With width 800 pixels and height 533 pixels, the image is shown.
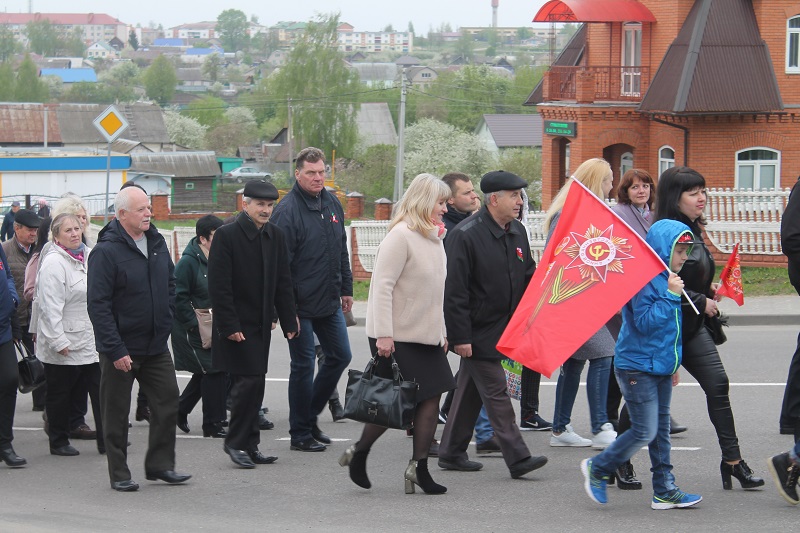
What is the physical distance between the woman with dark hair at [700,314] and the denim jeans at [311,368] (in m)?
2.79

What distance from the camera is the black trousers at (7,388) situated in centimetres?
830

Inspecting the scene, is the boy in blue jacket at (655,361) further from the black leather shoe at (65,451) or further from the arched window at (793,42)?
the arched window at (793,42)

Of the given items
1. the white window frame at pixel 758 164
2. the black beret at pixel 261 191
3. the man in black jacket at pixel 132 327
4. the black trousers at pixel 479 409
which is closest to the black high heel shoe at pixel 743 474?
the black trousers at pixel 479 409

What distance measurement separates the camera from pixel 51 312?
8570 millimetres

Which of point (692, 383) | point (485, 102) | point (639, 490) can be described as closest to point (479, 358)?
point (639, 490)

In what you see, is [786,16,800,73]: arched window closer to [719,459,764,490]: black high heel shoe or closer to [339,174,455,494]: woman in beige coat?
[719,459,764,490]: black high heel shoe

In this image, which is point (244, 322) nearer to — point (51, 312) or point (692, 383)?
point (51, 312)

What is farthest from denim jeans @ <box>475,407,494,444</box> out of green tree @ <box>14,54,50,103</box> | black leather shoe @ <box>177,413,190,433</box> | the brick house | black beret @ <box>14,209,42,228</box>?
green tree @ <box>14,54,50,103</box>

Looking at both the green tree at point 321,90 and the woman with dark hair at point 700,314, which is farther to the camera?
the green tree at point 321,90

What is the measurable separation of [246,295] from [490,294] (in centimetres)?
169

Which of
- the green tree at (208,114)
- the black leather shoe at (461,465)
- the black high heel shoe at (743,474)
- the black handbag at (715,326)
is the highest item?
the green tree at (208,114)

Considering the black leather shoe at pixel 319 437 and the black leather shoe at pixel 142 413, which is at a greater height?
the black leather shoe at pixel 319 437

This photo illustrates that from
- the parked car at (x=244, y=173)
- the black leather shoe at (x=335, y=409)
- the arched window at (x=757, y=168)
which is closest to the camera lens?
the black leather shoe at (x=335, y=409)

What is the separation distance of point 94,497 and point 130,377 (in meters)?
0.79
